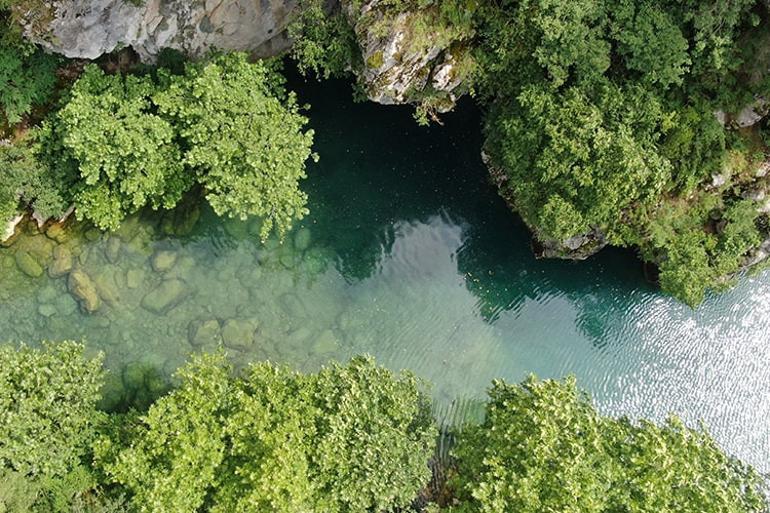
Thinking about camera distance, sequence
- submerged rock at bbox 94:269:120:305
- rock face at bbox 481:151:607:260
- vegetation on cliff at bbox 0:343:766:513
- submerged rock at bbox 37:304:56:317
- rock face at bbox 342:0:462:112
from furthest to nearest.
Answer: rock face at bbox 481:151:607:260 < submerged rock at bbox 94:269:120:305 < submerged rock at bbox 37:304:56:317 < rock face at bbox 342:0:462:112 < vegetation on cliff at bbox 0:343:766:513

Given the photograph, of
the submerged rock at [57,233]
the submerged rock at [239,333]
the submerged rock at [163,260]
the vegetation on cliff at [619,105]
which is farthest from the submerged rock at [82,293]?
the vegetation on cliff at [619,105]

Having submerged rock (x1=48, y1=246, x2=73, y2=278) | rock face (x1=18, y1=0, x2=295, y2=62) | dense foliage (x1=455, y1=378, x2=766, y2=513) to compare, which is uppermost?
rock face (x1=18, y1=0, x2=295, y2=62)

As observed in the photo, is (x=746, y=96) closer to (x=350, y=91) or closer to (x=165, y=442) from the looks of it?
(x=350, y=91)

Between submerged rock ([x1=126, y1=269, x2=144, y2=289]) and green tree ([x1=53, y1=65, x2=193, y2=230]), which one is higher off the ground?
green tree ([x1=53, y1=65, x2=193, y2=230])

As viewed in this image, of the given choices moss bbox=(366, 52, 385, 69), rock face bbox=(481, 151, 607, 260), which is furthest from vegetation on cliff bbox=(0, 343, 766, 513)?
moss bbox=(366, 52, 385, 69)

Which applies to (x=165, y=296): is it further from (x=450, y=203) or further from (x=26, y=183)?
(x=450, y=203)

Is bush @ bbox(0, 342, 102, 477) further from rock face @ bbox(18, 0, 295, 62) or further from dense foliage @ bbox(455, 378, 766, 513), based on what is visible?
dense foliage @ bbox(455, 378, 766, 513)

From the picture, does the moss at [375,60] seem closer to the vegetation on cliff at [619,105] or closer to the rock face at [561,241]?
the vegetation on cliff at [619,105]
